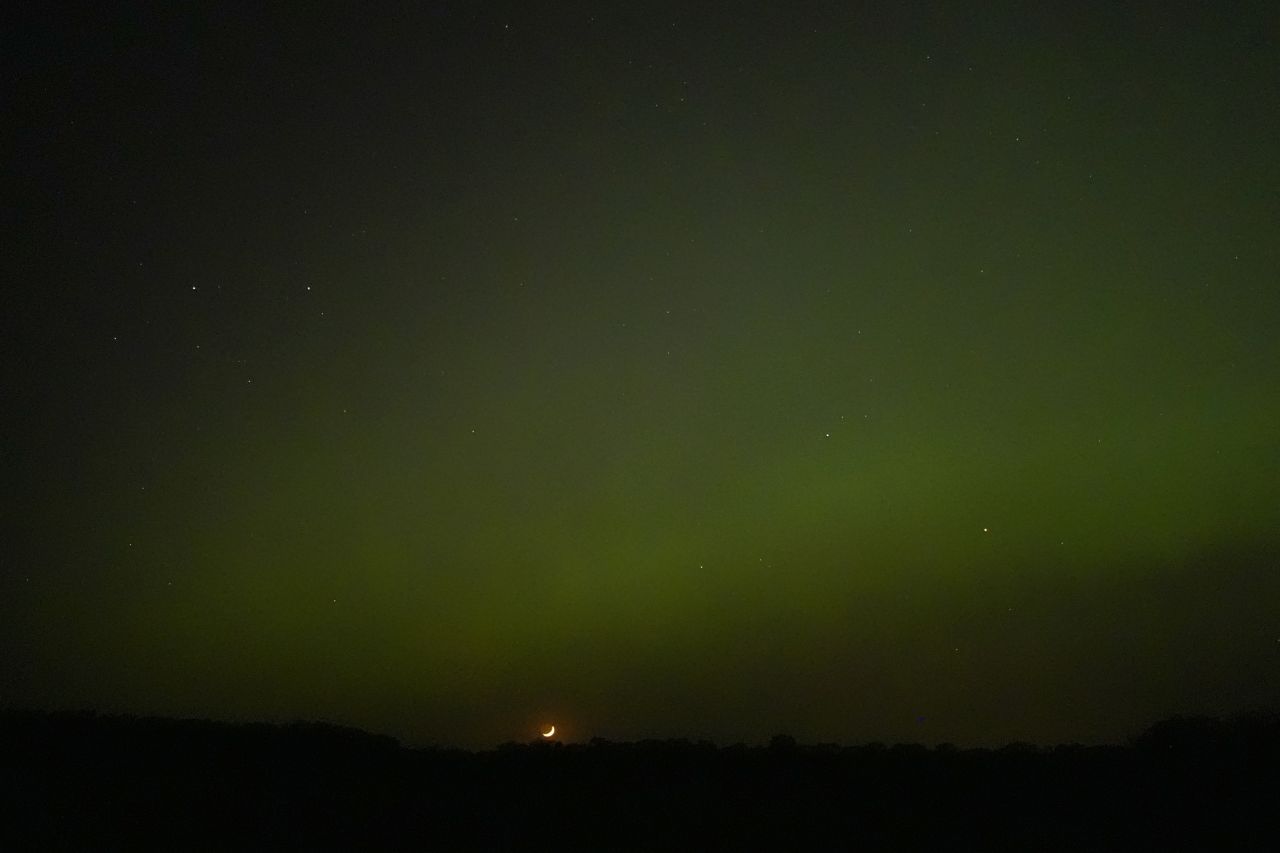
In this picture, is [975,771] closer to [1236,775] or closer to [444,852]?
[1236,775]

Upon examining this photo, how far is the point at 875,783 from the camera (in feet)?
41.4

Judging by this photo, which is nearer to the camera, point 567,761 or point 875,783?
point 875,783

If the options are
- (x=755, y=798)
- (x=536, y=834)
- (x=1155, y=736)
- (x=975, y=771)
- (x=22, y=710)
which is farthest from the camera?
(x=22, y=710)

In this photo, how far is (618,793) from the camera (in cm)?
1225

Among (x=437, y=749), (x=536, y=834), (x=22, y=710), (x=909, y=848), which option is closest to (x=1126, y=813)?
(x=909, y=848)

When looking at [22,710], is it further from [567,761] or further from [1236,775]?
[1236,775]

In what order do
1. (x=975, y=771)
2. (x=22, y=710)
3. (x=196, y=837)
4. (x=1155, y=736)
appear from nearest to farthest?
(x=196, y=837) → (x=975, y=771) → (x=1155, y=736) → (x=22, y=710)

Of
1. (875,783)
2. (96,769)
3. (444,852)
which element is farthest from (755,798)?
(96,769)

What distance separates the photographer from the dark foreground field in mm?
10227

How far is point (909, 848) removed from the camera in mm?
10156

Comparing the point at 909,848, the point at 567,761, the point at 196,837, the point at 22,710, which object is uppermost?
the point at 22,710

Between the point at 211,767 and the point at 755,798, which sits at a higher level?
the point at 211,767

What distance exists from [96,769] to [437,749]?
15.2 ft

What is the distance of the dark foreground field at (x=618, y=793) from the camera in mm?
10227
